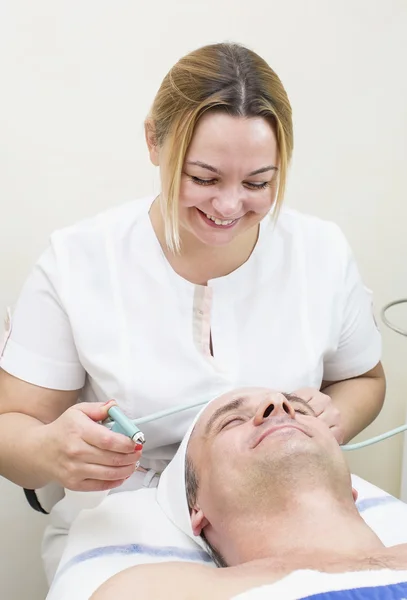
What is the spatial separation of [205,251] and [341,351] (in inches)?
15.9

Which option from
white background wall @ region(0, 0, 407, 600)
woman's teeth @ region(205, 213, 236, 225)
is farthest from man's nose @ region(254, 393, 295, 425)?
white background wall @ region(0, 0, 407, 600)

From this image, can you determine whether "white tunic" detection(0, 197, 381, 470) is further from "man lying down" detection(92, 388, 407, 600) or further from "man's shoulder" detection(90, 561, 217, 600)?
"man's shoulder" detection(90, 561, 217, 600)

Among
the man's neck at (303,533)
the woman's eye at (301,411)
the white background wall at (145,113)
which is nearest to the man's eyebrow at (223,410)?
the woman's eye at (301,411)

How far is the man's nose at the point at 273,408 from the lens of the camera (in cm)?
135

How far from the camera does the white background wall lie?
6.05 feet

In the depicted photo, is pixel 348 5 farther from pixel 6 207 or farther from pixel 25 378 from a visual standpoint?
pixel 25 378

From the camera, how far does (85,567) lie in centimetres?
130

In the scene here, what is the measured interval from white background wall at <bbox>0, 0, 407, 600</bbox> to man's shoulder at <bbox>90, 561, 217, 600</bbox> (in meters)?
0.98

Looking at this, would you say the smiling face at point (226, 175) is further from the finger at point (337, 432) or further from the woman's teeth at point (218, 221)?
the finger at point (337, 432)

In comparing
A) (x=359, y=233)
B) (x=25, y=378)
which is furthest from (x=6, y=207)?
(x=359, y=233)

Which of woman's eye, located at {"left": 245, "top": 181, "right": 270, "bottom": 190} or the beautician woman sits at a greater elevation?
woman's eye, located at {"left": 245, "top": 181, "right": 270, "bottom": 190}

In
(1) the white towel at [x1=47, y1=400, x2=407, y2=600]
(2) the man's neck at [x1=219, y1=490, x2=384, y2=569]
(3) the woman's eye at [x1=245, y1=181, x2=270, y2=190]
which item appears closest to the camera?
(2) the man's neck at [x1=219, y1=490, x2=384, y2=569]

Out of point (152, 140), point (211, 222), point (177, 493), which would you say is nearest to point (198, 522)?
point (177, 493)

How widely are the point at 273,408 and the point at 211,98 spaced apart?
22.6 inches
